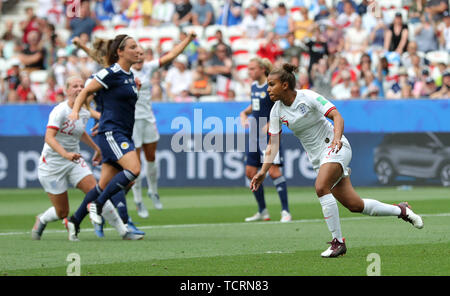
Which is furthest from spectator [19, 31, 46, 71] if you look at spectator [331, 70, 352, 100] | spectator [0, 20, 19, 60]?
spectator [331, 70, 352, 100]

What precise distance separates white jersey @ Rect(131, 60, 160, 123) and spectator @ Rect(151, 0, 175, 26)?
40.8 feet

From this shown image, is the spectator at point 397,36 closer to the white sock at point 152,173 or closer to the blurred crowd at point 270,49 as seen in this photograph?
the blurred crowd at point 270,49

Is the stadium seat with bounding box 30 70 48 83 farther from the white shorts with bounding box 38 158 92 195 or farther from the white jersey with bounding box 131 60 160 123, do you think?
the white shorts with bounding box 38 158 92 195

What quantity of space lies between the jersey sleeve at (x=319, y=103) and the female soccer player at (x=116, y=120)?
2505 mm

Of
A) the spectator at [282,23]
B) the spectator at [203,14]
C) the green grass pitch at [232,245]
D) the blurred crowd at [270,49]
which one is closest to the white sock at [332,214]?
the green grass pitch at [232,245]

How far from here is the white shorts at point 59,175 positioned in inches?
461

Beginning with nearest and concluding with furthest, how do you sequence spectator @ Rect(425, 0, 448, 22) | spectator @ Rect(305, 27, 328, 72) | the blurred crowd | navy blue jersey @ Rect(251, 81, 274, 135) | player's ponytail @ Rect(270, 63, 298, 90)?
player's ponytail @ Rect(270, 63, 298, 90)
navy blue jersey @ Rect(251, 81, 274, 135)
the blurred crowd
spectator @ Rect(305, 27, 328, 72)
spectator @ Rect(425, 0, 448, 22)

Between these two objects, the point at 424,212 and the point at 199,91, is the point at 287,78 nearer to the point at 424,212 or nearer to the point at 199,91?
the point at 424,212

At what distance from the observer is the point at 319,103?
940cm

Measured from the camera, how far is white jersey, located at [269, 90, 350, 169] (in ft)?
31.1

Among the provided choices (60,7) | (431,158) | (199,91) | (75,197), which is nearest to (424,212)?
(431,158)

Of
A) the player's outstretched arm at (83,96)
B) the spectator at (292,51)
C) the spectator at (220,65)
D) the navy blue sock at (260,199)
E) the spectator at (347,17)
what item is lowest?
the navy blue sock at (260,199)

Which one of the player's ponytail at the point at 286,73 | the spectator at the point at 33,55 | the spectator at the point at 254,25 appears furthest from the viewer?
the spectator at the point at 33,55

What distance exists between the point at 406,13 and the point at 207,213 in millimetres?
11461
